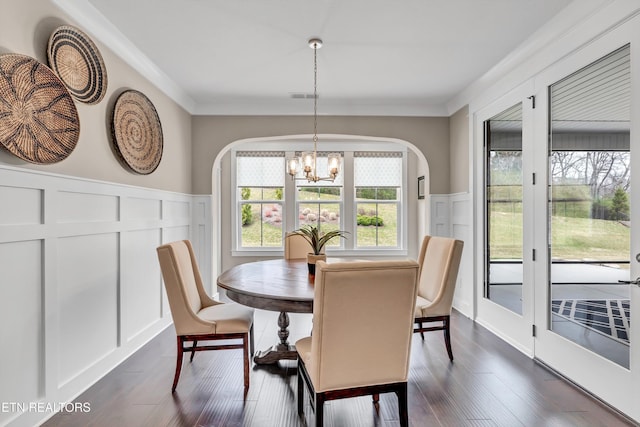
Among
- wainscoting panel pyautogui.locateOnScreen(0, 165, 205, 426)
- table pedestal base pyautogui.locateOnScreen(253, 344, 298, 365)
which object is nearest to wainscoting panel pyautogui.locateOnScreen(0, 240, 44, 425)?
wainscoting panel pyautogui.locateOnScreen(0, 165, 205, 426)

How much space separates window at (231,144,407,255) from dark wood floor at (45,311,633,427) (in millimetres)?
2592

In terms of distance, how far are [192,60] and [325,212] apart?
296 cm

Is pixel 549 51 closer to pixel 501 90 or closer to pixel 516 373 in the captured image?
pixel 501 90

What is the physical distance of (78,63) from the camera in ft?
7.34

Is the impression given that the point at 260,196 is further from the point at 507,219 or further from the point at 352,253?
the point at 507,219

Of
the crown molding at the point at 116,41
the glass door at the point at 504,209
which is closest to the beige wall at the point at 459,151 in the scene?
the glass door at the point at 504,209

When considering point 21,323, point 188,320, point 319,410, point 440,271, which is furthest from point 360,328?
point 21,323

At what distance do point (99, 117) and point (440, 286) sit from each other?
9.47ft

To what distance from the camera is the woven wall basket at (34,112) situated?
1670 mm

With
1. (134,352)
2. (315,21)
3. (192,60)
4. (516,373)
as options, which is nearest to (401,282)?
(516,373)

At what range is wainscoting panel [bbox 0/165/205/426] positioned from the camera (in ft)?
5.78

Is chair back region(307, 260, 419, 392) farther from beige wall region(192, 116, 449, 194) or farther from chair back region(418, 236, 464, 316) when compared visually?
beige wall region(192, 116, 449, 194)

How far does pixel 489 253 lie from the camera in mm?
3482

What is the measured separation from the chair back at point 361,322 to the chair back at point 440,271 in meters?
1.11
